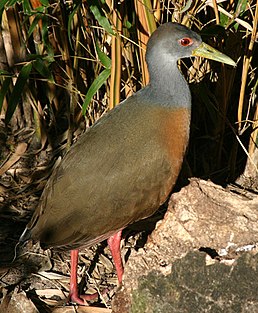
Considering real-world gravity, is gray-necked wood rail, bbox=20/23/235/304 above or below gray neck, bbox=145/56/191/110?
below

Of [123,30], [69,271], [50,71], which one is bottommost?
[69,271]

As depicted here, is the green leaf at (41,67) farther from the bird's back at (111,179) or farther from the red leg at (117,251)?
the red leg at (117,251)

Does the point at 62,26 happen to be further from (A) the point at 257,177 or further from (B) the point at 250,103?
(A) the point at 257,177

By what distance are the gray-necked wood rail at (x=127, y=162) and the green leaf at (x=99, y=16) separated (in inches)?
8.9

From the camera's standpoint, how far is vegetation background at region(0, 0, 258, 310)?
146 inches

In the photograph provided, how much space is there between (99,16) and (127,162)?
76 cm

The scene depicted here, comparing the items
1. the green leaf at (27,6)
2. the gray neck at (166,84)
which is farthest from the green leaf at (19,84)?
the gray neck at (166,84)

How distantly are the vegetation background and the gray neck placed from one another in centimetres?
24

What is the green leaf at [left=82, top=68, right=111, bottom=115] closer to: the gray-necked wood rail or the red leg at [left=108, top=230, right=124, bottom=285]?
the gray-necked wood rail

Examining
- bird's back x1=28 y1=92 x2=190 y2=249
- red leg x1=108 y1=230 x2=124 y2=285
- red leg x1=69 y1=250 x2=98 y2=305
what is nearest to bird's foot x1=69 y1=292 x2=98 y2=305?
red leg x1=69 y1=250 x2=98 y2=305

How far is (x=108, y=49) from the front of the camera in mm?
3957

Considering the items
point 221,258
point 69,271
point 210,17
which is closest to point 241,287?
point 221,258

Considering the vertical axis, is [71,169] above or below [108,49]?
below

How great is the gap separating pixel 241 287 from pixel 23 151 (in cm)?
226
